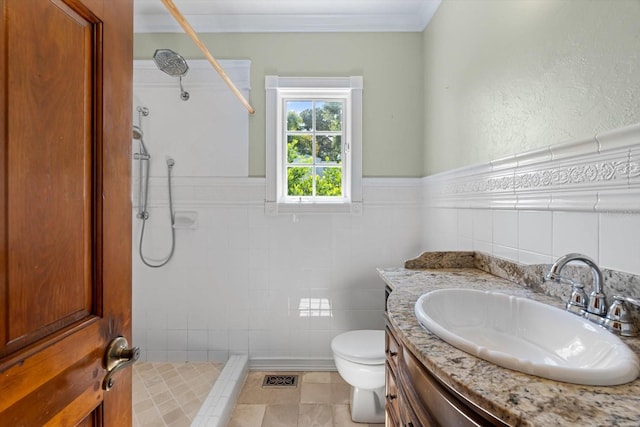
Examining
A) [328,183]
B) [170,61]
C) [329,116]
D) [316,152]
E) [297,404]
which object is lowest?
[297,404]

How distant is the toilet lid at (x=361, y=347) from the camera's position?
152 centimetres

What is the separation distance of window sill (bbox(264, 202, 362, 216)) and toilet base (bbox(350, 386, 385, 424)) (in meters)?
1.11

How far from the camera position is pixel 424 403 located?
2.30 ft

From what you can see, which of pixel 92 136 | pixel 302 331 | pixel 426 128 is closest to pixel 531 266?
pixel 426 128

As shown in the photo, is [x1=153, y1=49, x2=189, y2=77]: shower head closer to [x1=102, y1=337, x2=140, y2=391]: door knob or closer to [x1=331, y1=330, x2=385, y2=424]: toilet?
[x1=102, y1=337, x2=140, y2=391]: door knob

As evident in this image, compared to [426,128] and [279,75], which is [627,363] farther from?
[279,75]

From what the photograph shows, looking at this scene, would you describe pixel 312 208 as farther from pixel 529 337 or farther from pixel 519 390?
pixel 519 390

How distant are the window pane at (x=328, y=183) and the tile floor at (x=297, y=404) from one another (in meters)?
1.31

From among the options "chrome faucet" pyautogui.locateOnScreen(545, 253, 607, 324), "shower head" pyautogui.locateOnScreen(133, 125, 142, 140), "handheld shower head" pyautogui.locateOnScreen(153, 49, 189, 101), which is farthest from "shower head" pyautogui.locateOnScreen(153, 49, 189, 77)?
"chrome faucet" pyautogui.locateOnScreen(545, 253, 607, 324)

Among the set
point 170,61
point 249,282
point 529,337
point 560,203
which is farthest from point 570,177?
point 170,61

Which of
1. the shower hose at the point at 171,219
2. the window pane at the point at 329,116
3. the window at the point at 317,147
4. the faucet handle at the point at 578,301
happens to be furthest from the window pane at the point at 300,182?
the faucet handle at the point at 578,301

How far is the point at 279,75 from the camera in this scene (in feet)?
6.89

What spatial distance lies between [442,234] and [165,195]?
1909mm

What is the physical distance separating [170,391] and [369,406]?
1.19 m
